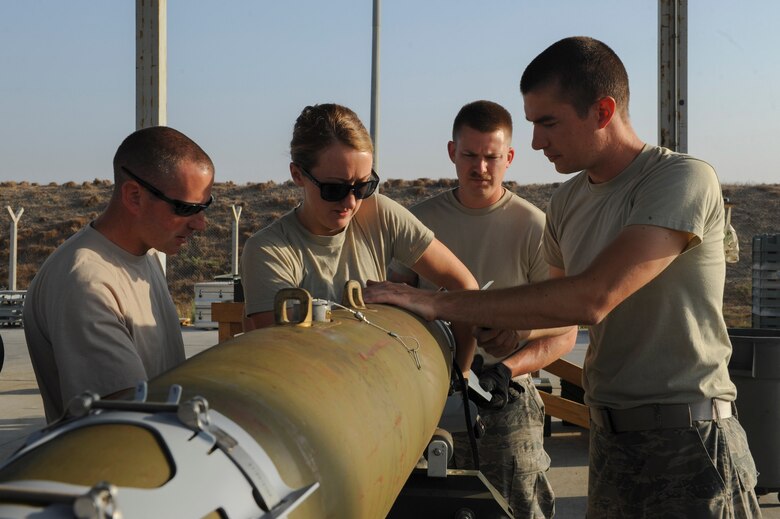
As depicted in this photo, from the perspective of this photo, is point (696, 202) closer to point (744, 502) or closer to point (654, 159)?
point (654, 159)

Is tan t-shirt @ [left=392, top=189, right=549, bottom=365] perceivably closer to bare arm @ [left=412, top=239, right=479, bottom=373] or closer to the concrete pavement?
bare arm @ [left=412, top=239, right=479, bottom=373]

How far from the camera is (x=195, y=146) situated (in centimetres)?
266

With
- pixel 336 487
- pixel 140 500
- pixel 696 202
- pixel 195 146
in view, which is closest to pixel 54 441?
pixel 140 500

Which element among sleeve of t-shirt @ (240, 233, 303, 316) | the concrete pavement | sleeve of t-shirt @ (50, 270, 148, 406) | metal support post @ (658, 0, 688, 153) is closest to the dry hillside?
the concrete pavement

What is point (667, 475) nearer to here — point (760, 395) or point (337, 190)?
point (337, 190)

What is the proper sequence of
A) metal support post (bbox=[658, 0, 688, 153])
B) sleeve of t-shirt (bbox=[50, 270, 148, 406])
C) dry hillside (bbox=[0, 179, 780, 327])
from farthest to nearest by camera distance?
dry hillside (bbox=[0, 179, 780, 327]), metal support post (bbox=[658, 0, 688, 153]), sleeve of t-shirt (bbox=[50, 270, 148, 406])

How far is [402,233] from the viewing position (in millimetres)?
3082

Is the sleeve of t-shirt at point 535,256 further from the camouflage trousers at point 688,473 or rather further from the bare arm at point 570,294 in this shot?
the bare arm at point 570,294

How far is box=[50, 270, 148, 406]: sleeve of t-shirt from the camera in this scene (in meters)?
2.19

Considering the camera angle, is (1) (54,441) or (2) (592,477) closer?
(1) (54,441)

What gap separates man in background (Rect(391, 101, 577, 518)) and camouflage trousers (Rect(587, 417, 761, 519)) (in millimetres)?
765

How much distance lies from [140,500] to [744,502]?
2.31 meters

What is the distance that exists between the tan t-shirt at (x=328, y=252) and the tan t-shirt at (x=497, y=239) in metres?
0.93

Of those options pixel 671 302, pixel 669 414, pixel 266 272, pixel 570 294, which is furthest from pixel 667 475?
pixel 266 272
